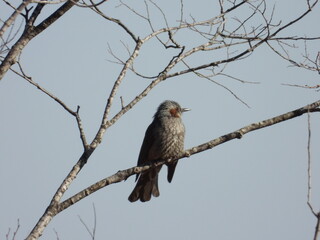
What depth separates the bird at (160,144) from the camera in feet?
22.2

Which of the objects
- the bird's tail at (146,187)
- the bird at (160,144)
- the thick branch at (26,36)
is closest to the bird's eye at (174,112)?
the bird at (160,144)

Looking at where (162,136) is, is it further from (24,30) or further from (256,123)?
(24,30)

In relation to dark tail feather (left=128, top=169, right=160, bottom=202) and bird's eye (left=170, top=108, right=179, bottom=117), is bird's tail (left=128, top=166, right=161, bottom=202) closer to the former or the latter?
dark tail feather (left=128, top=169, right=160, bottom=202)

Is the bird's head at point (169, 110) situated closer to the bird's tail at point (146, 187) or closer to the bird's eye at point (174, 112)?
the bird's eye at point (174, 112)

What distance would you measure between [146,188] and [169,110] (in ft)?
3.62

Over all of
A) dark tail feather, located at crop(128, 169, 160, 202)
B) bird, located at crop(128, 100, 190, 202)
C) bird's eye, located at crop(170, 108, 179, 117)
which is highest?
bird's eye, located at crop(170, 108, 179, 117)

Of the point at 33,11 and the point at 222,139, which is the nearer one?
the point at 33,11

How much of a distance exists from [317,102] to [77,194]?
224cm

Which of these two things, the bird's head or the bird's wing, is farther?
the bird's head

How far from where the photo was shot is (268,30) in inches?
209

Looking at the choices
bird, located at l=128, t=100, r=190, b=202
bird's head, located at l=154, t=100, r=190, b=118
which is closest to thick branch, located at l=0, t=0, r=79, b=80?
bird, located at l=128, t=100, r=190, b=202

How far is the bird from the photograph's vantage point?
6.78 metres

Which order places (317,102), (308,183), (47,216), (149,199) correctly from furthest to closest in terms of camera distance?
(149,199)
(317,102)
(47,216)
(308,183)

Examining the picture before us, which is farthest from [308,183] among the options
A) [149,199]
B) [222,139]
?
[149,199]
